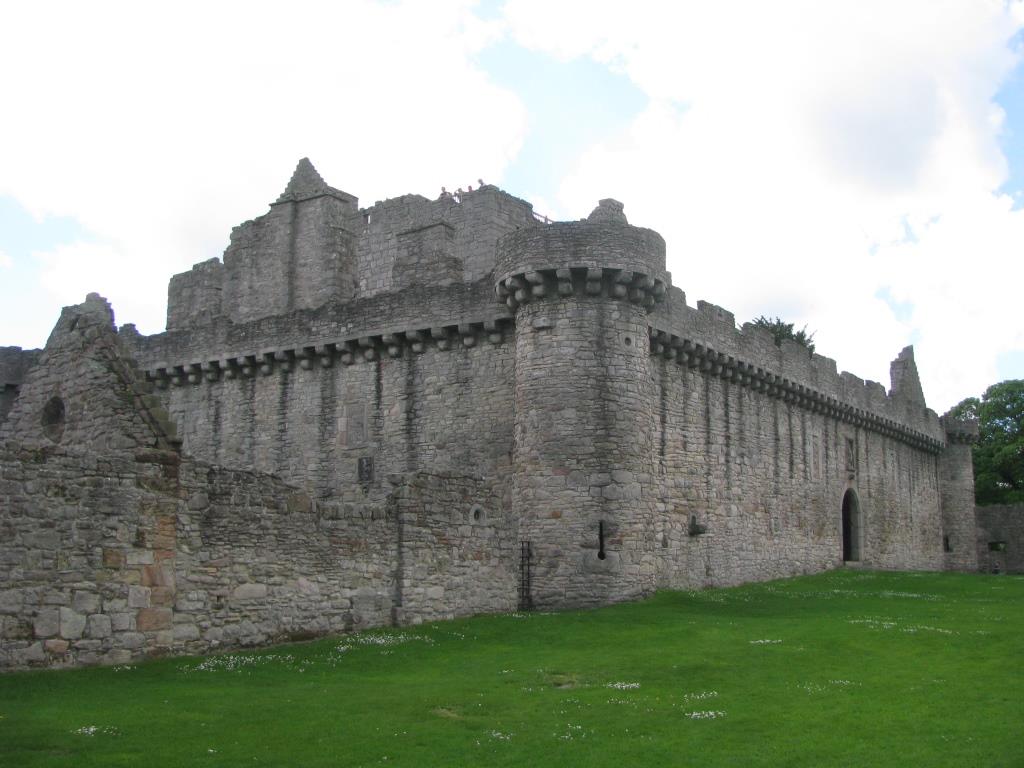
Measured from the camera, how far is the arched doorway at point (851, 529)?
3922cm

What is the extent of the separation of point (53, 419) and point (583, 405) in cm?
1006

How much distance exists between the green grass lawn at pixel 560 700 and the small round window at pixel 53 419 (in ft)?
15.2

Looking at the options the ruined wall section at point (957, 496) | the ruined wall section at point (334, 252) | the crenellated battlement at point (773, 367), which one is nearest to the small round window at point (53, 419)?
the ruined wall section at point (334, 252)

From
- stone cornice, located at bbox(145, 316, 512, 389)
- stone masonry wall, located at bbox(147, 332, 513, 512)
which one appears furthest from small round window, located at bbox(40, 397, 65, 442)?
stone cornice, located at bbox(145, 316, 512, 389)

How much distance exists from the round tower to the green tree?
42229 millimetres

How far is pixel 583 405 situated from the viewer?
923 inches

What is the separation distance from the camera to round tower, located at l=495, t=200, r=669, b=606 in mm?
22875

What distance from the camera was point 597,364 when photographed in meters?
23.7

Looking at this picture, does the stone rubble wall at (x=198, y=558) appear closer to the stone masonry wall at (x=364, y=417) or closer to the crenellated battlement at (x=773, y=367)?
the stone masonry wall at (x=364, y=417)

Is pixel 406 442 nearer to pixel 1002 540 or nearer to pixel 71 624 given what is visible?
pixel 71 624

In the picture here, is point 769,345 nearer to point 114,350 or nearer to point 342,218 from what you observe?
point 342,218

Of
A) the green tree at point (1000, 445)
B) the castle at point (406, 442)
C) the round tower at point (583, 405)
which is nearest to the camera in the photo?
the castle at point (406, 442)

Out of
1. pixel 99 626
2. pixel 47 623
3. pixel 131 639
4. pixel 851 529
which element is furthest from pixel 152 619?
pixel 851 529

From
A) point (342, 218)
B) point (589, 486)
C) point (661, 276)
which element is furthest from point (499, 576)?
point (342, 218)
